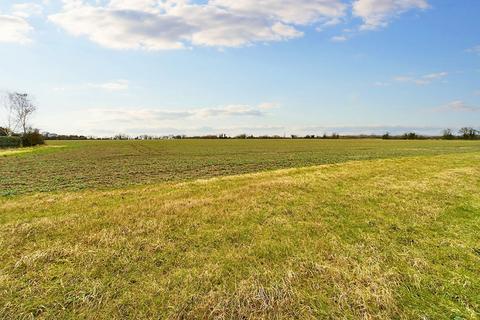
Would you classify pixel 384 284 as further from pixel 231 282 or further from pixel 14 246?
pixel 14 246

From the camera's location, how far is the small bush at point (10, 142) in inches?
2587

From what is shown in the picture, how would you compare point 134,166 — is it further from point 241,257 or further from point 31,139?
point 31,139

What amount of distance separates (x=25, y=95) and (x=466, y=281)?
105031mm

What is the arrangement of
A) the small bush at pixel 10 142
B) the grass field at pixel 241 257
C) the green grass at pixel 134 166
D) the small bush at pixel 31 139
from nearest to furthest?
1. the grass field at pixel 241 257
2. the green grass at pixel 134 166
3. the small bush at pixel 10 142
4. the small bush at pixel 31 139

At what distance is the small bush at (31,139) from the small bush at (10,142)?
2.58m

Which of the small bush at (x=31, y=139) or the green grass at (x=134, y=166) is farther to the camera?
the small bush at (x=31, y=139)

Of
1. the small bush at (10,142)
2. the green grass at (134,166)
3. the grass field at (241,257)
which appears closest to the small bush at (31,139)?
the small bush at (10,142)

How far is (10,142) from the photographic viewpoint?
223 ft

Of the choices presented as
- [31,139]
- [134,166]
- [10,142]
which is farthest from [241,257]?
[31,139]

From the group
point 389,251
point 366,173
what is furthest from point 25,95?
point 389,251

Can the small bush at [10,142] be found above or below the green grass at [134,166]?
above

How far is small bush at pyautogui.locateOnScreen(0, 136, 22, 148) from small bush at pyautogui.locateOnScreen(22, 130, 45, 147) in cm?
258

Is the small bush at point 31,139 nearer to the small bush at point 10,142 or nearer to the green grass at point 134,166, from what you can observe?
the small bush at point 10,142

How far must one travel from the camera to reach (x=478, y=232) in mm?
8484
